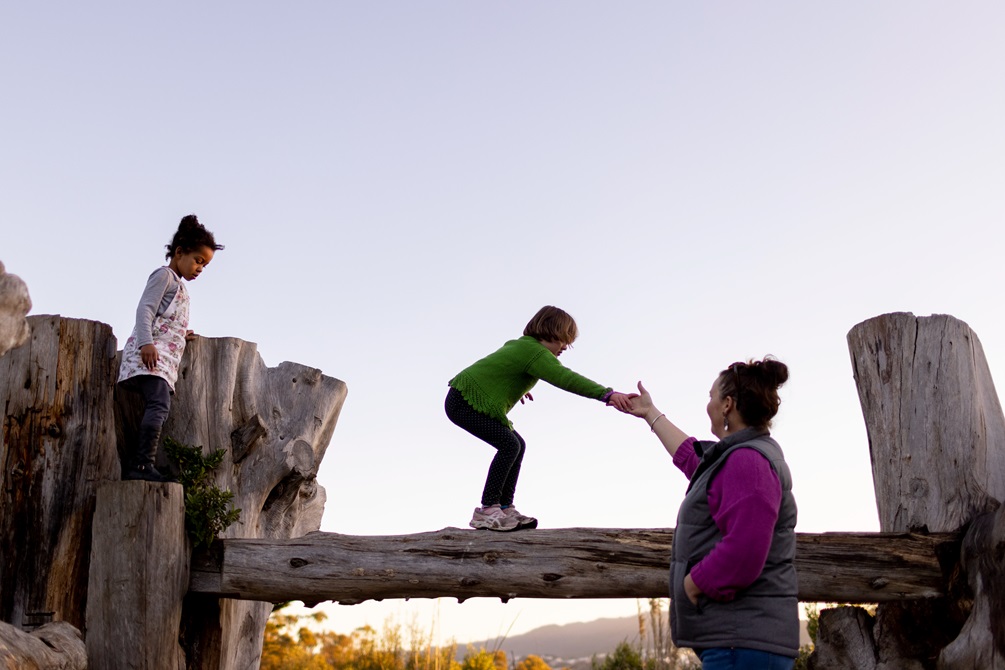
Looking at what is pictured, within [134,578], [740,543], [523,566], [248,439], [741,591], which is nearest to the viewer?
[740,543]

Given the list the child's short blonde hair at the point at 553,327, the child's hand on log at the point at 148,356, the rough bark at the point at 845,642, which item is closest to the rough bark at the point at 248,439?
the child's hand on log at the point at 148,356

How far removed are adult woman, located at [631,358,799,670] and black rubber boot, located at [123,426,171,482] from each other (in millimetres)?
3228

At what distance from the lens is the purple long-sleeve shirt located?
9.77 ft

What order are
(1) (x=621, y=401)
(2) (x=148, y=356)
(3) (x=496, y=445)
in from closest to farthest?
(1) (x=621, y=401) < (2) (x=148, y=356) < (3) (x=496, y=445)

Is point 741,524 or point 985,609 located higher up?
point 741,524

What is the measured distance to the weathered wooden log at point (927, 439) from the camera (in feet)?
16.5

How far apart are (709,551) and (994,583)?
2.18 metres

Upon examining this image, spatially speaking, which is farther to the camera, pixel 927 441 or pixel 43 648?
pixel 927 441

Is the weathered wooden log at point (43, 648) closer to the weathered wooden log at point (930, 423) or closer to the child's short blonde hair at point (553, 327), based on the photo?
the child's short blonde hair at point (553, 327)

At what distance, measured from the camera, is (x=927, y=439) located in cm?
516

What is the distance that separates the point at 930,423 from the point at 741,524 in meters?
2.66

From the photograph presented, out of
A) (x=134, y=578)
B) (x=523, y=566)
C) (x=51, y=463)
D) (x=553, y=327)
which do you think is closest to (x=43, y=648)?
(x=134, y=578)

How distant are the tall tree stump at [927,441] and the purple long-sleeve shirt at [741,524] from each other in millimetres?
2397

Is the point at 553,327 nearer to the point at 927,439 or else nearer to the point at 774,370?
the point at 927,439
